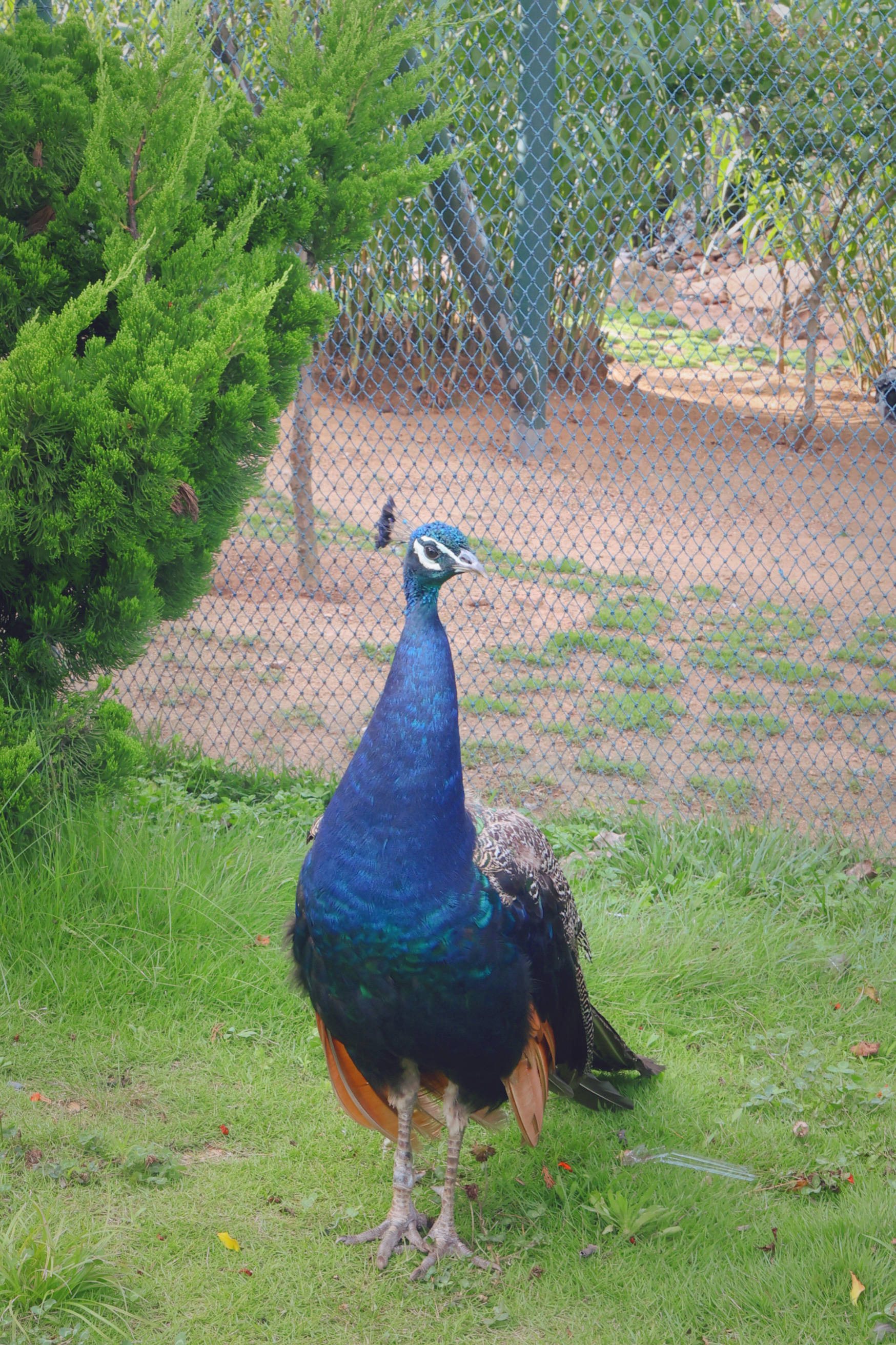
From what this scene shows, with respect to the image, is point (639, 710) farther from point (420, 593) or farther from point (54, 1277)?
point (54, 1277)

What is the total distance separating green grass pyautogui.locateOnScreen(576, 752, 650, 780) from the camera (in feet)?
16.0

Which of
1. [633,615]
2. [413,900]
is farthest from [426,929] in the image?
[633,615]

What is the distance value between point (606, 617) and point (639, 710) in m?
0.98

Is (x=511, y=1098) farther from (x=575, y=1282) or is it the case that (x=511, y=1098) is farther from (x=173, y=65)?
(x=173, y=65)

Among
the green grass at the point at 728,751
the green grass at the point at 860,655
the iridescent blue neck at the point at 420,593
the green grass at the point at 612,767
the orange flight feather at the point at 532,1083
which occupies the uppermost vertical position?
the iridescent blue neck at the point at 420,593

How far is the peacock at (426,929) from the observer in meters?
2.49

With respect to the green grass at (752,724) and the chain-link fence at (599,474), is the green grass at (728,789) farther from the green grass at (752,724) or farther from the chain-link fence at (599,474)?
the green grass at (752,724)

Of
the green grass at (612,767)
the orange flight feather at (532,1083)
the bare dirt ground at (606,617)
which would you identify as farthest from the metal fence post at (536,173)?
the orange flight feather at (532,1083)

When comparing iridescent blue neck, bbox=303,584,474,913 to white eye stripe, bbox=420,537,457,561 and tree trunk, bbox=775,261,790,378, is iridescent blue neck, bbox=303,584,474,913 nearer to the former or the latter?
white eye stripe, bbox=420,537,457,561

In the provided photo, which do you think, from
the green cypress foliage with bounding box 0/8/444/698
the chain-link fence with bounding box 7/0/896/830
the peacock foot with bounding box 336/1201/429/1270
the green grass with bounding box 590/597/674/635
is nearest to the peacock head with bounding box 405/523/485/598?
the green cypress foliage with bounding box 0/8/444/698

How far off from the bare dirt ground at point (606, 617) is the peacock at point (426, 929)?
212cm

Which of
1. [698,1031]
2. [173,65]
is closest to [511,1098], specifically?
[698,1031]

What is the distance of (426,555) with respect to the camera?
2.60 meters

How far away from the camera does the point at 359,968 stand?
2516 mm
